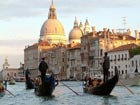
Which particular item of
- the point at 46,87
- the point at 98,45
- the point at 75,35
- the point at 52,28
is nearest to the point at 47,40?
the point at 52,28

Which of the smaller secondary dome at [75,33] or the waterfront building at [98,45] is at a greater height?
the smaller secondary dome at [75,33]

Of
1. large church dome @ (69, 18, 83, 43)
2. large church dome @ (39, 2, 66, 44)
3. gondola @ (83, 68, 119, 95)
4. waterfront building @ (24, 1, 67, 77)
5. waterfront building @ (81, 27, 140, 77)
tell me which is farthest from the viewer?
large church dome @ (39, 2, 66, 44)

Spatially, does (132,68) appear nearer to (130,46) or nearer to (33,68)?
(130,46)

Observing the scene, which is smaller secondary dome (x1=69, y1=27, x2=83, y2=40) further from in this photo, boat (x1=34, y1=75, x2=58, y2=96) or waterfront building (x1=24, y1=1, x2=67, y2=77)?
boat (x1=34, y1=75, x2=58, y2=96)

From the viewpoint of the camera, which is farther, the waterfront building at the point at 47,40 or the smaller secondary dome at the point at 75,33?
the waterfront building at the point at 47,40

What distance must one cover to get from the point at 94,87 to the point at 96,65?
5552 centimetres

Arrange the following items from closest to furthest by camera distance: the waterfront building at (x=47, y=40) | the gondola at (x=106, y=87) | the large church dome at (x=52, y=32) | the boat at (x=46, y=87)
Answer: the gondola at (x=106, y=87), the boat at (x=46, y=87), the waterfront building at (x=47, y=40), the large church dome at (x=52, y=32)

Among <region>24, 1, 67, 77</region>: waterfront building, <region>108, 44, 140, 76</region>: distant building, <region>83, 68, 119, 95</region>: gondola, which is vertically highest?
<region>24, 1, 67, 77</region>: waterfront building

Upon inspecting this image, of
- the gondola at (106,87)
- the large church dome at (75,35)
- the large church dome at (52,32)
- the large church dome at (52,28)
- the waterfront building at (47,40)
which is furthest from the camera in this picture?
the large church dome at (52,32)

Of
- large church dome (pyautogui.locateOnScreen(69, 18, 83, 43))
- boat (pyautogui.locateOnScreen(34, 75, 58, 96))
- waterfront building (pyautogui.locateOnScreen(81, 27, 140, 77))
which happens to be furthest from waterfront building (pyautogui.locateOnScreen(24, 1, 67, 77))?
boat (pyautogui.locateOnScreen(34, 75, 58, 96))

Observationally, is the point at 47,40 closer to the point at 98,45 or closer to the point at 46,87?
the point at 98,45

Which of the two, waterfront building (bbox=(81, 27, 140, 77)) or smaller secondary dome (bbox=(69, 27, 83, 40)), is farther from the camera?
smaller secondary dome (bbox=(69, 27, 83, 40))

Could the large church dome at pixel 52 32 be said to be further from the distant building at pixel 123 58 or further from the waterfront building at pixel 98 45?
the distant building at pixel 123 58

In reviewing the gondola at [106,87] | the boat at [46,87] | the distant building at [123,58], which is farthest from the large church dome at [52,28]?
the boat at [46,87]
